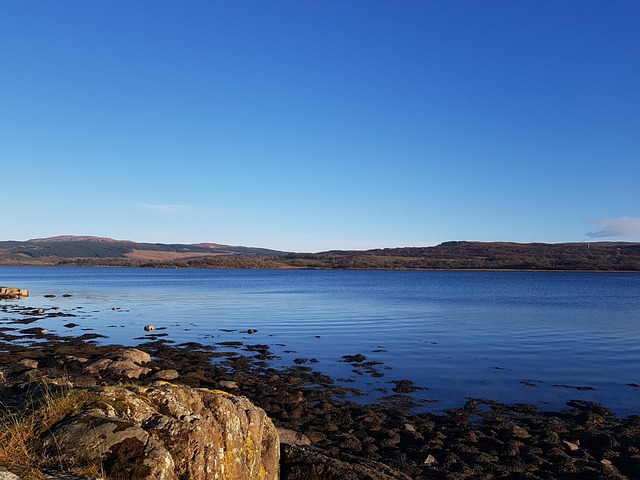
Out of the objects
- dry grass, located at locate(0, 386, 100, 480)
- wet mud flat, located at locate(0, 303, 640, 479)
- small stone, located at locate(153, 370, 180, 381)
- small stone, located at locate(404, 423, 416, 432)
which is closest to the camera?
dry grass, located at locate(0, 386, 100, 480)

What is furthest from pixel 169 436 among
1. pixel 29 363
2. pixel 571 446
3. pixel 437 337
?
pixel 437 337

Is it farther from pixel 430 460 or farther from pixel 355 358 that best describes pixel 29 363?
pixel 430 460

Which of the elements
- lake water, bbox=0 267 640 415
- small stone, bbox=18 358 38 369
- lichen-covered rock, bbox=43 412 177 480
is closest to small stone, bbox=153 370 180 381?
small stone, bbox=18 358 38 369

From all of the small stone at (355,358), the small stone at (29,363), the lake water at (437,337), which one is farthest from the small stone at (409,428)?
the small stone at (29,363)

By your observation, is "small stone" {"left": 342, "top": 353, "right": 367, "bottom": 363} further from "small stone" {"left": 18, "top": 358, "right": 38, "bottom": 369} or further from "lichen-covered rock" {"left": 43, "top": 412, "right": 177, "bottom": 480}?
"lichen-covered rock" {"left": 43, "top": 412, "right": 177, "bottom": 480}

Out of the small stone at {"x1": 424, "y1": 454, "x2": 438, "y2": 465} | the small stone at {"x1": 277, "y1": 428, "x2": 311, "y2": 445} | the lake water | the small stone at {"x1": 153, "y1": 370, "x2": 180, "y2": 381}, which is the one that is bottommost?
the lake water

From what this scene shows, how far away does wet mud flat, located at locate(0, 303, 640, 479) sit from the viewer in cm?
1087

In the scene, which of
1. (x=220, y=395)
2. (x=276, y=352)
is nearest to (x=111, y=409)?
(x=220, y=395)

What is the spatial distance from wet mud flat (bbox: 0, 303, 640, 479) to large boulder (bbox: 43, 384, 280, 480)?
1.71 m

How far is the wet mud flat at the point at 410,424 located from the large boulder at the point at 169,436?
1712 mm

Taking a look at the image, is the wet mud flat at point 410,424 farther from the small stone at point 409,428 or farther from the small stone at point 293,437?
the small stone at point 293,437

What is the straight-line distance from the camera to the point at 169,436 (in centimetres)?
583

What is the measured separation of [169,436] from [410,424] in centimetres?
922

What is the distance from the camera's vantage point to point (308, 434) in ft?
41.6
